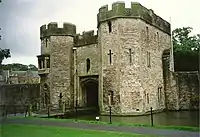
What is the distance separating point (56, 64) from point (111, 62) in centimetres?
181

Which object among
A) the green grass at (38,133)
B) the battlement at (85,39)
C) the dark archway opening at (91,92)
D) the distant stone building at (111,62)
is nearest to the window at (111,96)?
the distant stone building at (111,62)

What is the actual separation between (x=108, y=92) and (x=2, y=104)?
11.1ft

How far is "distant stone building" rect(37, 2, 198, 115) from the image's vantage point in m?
6.29

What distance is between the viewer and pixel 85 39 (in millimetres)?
7879

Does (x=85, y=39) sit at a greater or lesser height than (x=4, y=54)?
greater

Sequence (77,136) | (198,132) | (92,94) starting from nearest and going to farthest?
(198,132), (77,136), (92,94)

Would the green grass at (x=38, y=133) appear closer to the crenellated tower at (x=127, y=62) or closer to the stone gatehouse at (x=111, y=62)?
the stone gatehouse at (x=111, y=62)

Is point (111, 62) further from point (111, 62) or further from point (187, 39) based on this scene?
point (187, 39)

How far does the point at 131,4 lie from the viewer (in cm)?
636

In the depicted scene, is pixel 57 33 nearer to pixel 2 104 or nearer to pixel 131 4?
pixel 131 4

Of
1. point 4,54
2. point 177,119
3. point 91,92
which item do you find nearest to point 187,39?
point 177,119

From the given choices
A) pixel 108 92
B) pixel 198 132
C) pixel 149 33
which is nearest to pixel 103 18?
pixel 149 33

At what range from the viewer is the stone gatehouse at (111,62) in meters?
6.29

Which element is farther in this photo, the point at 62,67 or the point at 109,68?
the point at 62,67
